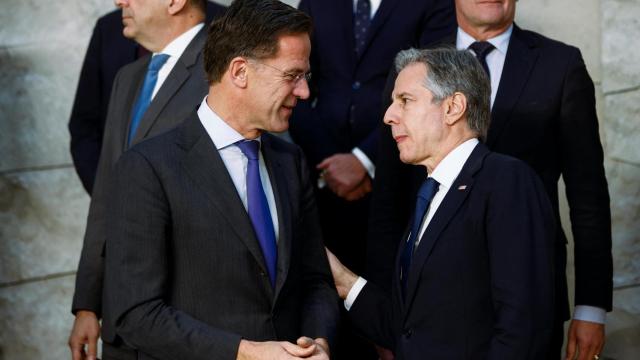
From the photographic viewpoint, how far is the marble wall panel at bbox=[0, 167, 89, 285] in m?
5.09

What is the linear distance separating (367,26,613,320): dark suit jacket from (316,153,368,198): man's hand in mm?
350

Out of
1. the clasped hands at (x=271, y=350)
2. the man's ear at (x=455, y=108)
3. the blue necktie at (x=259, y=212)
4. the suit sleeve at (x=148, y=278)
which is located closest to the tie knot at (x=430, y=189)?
the man's ear at (x=455, y=108)

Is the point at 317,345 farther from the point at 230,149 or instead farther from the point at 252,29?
the point at 252,29

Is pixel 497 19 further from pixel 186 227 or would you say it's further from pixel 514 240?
pixel 186 227

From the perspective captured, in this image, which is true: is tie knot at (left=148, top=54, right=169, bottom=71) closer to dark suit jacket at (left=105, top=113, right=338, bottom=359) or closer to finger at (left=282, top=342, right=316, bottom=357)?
dark suit jacket at (left=105, top=113, right=338, bottom=359)

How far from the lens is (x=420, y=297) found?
9.96 ft

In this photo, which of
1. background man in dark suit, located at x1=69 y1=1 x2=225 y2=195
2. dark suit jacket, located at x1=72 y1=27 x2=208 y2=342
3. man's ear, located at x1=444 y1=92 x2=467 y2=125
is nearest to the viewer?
man's ear, located at x1=444 y1=92 x2=467 y2=125

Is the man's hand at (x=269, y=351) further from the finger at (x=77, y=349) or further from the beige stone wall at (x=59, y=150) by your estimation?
the beige stone wall at (x=59, y=150)

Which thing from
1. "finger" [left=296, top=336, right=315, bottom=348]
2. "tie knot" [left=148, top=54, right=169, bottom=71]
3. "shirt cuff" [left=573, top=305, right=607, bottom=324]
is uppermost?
"tie knot" [left=148, top=54, right=169, bottom=71]

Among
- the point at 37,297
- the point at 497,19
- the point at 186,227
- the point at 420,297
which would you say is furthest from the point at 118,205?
the point at 37,297

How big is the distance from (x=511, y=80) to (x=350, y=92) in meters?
0.75

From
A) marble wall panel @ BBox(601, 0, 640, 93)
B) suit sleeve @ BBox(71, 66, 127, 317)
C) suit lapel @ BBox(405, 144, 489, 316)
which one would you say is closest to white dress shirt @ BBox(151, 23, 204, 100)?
suit sleeve @ BBox(71, 66, 127, 317)

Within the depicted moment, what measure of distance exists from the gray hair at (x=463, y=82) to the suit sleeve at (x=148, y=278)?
0.78m

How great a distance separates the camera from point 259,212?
2.99 m
